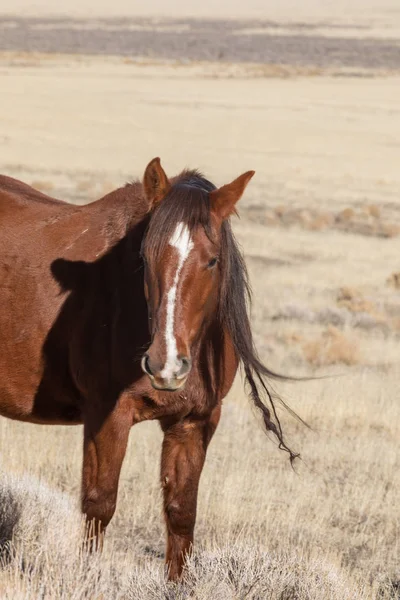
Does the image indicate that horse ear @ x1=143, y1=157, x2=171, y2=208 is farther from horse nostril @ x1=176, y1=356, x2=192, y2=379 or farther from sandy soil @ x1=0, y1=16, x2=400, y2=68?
sandy soil @ x1=0, y1=16, x2=400, y2=68

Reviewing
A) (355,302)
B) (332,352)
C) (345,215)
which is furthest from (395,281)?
(345,215)

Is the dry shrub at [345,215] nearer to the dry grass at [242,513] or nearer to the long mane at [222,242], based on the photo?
the dry grass at [242,513]

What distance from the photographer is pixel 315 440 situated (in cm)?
795

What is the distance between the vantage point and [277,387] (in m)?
9.82

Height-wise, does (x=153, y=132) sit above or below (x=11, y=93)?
below

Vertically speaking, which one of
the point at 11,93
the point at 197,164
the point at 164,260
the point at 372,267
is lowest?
the point at 164,260

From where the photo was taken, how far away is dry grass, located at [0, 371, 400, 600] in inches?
168

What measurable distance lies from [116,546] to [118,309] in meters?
1.70

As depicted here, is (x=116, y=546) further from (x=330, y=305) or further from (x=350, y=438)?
(x=330, y=305)

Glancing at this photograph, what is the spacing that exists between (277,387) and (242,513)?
3736mm

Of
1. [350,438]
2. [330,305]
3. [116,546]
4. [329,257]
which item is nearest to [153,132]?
[329,257]

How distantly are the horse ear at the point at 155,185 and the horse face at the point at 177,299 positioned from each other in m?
0.32

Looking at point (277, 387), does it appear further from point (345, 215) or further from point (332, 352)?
point (345, 215)

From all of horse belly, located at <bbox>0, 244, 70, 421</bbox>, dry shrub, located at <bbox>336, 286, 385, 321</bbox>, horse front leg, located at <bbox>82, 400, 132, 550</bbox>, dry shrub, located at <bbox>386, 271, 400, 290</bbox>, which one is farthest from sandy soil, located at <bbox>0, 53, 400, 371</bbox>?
horse front leg, located at <bbox>82, 400, 132, 550</bbox>
